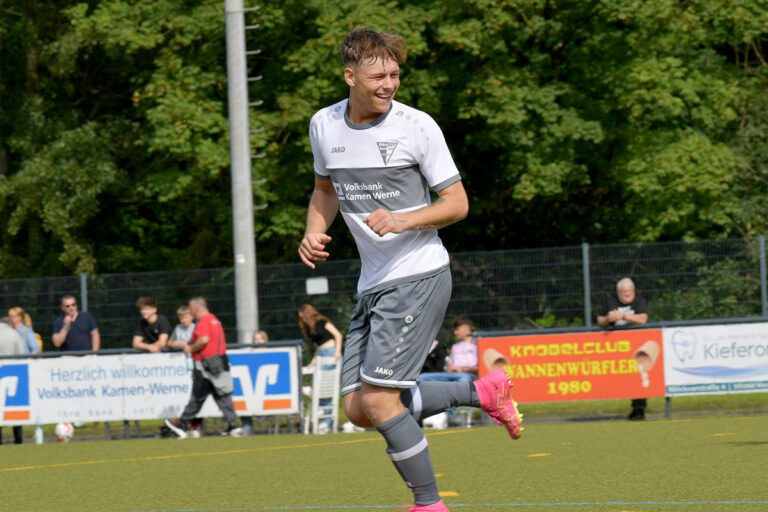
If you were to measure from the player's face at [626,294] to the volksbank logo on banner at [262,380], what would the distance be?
403cm

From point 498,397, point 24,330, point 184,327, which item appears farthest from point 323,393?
point 498,397

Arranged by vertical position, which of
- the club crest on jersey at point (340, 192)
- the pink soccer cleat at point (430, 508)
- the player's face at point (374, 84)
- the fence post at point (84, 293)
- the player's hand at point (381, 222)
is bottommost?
the pink soccer cleat at point (430, 508)

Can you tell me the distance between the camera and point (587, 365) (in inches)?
594

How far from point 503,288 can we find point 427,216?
44.1 feet

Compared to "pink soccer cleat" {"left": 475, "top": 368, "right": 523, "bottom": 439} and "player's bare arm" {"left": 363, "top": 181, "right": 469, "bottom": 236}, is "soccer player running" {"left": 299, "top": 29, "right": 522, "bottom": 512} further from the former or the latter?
"pink soccer cleat" {"left": 475, "top": 368, "right": 523, "bottom": 439}

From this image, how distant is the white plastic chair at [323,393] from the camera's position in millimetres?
15422

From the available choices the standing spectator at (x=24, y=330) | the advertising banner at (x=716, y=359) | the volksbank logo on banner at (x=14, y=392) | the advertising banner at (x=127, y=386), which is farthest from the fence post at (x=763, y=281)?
the standing spectator at (x=24, y=330)

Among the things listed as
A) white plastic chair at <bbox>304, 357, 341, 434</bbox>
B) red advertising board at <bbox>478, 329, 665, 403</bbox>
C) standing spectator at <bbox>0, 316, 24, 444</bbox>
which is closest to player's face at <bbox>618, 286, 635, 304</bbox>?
red advertising board at <bbox>478, 329, 665, 403</bbox>

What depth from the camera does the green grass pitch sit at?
674 centimetres

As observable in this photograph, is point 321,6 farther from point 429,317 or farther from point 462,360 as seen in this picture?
point 429,317

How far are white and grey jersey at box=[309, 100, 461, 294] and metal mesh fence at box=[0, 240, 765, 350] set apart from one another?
12.7 m

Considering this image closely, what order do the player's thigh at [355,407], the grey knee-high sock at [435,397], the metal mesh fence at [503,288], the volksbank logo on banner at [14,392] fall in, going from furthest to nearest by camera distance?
1. the metal mesh fence at [503,288]
2. the volksbank logo on banner at [14,392]
3. the grey knee-high sock at [435,397]
4. the player's thigh at [355,407]

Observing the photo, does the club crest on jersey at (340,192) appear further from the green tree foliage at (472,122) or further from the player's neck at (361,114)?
the green tree foliage at (472,122)

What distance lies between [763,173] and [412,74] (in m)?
7.24
